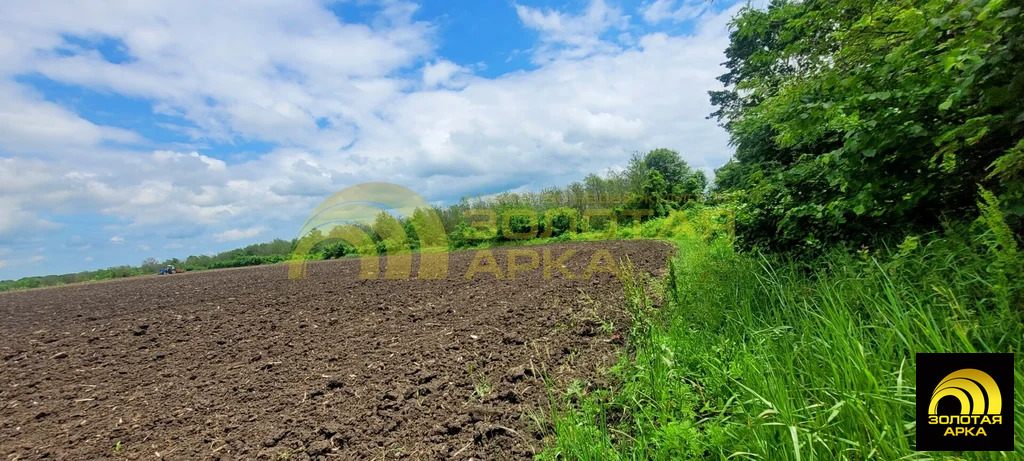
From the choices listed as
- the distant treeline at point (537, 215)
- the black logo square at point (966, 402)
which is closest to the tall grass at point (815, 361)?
the black logo square at point (966, 402)

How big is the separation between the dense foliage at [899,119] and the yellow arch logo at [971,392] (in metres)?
0.87

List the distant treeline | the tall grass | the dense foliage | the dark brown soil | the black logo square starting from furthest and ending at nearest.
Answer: the distant treeline < the dark brown soil < the dense foliage < the tall grass < the black logo square

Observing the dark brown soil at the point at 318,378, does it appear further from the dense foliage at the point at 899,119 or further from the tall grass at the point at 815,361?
the dense foliage at the point at 899,119

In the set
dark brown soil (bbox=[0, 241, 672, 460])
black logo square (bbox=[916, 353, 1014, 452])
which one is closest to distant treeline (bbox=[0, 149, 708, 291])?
dark brown soil (bbox=[0, 241, 672, 460])

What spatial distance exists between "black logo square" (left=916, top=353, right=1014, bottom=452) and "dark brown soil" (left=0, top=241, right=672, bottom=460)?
1639 millimetres

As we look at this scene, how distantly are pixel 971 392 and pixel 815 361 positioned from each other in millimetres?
526

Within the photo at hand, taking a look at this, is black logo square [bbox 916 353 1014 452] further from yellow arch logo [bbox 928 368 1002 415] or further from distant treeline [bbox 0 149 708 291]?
distant treeline [bbox 0 149 708 291]

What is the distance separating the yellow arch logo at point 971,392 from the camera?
1287mm

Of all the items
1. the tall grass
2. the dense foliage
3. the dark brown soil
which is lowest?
the dark brown soil

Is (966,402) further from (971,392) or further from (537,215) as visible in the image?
(537,215)

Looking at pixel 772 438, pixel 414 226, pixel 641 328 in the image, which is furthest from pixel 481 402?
pixel 414 226

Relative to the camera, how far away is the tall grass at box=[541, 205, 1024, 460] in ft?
4.62

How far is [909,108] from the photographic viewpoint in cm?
222

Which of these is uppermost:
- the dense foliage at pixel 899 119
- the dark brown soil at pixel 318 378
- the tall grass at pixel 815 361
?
the dense foliage at pixel 899 119
